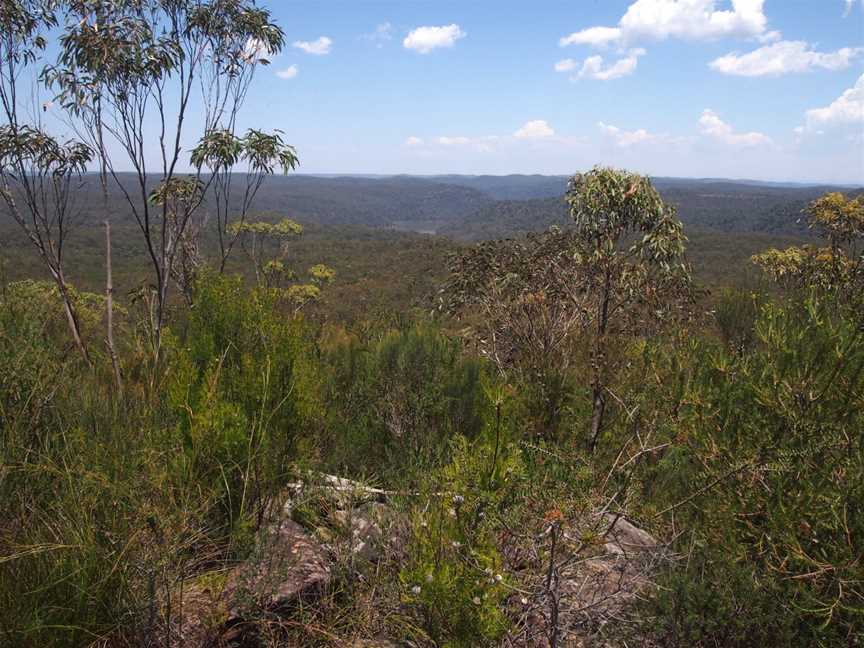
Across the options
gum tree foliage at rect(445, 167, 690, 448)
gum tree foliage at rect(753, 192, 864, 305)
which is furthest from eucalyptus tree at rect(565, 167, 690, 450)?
gum tree foliage at rect(753, 192, 864, 305)

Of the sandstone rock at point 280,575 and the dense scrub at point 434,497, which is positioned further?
the sandstone rock at point 280,575

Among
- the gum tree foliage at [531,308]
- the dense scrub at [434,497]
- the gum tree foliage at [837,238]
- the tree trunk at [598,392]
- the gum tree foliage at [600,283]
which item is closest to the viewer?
the dense scrub at [434,497]

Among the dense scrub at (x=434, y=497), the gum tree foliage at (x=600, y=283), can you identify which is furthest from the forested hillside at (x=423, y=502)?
the gum tree foliage at (x=600, y=283)

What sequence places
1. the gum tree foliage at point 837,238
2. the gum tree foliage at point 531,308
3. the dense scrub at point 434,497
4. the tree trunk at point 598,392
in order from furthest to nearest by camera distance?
the gum tree foliage at point 531,308
the tree trunk at point 598,392
the gum tree foliage at point 837,238
the dense scrub at point 434,497

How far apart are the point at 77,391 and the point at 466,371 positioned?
122 inches

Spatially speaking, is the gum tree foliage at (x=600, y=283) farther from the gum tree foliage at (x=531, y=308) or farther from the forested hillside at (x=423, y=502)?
the forested hillside at (x=423, y=502)

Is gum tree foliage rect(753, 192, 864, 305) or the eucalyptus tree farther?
the eucalyptus tree

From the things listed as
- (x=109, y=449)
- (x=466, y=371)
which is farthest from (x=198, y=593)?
(x=466, y=371)

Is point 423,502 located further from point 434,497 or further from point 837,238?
point 837,238

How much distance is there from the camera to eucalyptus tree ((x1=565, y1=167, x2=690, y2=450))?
5.94m

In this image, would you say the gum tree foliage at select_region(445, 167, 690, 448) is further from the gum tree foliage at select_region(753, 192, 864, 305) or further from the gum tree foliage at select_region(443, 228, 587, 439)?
the gum tree foliage at select_region(753, 192, 864, 305)

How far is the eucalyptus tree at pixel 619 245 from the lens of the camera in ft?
19.5

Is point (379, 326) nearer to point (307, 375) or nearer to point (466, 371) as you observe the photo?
point (466, 371)

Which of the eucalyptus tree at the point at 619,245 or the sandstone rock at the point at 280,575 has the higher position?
the eucalyptus tree at the point at 619,245
